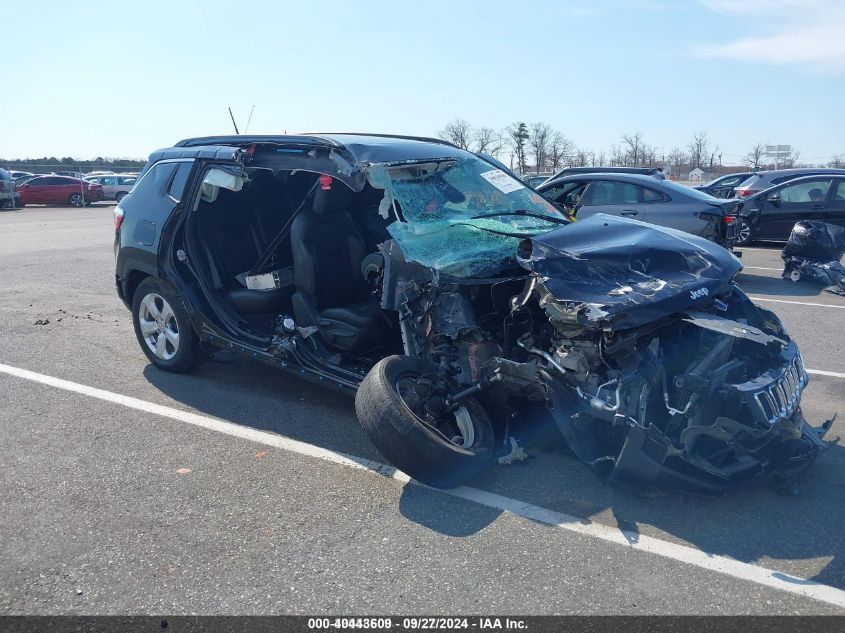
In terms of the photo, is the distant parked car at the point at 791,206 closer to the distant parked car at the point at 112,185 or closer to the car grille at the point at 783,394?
the car grille at the point at 783,394

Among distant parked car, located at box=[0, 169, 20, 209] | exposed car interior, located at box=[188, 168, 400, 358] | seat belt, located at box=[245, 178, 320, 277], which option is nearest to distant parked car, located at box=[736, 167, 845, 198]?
exposed car interior, located at box=[188, 168, 400, 358]

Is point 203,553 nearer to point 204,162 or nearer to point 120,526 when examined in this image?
point 120,526

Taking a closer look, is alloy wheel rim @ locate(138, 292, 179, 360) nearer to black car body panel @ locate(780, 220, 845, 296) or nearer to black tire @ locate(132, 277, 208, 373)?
black tire @ locate(132, 277, 208, 373)

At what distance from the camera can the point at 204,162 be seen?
18.8 ft

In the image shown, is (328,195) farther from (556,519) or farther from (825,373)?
(825,373)

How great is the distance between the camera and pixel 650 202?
11.7m

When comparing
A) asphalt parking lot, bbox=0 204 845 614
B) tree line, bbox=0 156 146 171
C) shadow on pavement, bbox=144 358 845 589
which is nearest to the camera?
asphalt parking lot, bbox=0 204 845 614

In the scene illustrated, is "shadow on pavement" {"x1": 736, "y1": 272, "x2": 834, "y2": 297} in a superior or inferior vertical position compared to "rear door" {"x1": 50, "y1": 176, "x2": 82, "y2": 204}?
inferior

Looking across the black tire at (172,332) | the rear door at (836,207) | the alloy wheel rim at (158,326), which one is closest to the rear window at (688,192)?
the rear door at (836,207)

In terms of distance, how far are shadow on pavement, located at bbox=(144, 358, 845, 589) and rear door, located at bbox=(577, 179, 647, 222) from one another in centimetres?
761

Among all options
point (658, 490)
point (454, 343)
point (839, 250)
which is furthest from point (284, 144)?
point (839, 250)

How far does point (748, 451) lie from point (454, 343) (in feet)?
5.73

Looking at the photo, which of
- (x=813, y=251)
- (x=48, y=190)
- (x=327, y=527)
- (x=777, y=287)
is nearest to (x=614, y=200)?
(x=777, y=287)

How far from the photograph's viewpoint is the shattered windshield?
4.60 metres
